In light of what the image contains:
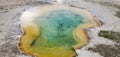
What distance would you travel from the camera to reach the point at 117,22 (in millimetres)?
9922

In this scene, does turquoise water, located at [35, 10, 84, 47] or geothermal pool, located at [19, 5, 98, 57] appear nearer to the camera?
geothermal pool, located at [19, 5, 98, 57]

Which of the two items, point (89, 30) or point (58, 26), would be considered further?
point (58, 26)

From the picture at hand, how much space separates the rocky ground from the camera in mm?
8094

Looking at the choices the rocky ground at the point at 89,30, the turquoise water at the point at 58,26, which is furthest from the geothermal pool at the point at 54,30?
the rocky ground at the point at 89,30

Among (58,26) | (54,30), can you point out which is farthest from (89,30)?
(54,30)

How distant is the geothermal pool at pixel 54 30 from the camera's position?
8219 millimetres

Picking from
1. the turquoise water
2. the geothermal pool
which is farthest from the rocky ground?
the turquoise water

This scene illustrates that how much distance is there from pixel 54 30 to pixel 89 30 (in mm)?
1352

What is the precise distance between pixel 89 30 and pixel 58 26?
124 centimetres

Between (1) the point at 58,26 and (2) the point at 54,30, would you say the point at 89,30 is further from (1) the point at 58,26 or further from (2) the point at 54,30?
(2) the point at 54,30

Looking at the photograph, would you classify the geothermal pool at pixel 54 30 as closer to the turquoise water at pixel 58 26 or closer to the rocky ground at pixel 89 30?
the turquoise water at pixel 58 26

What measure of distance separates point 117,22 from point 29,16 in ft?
12.0

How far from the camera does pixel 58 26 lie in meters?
9.59

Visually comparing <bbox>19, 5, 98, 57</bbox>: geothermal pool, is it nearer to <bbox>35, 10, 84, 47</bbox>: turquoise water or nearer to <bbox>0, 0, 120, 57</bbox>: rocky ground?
<bbox>35, 10, 84, 47</bbox>: turquoise water
